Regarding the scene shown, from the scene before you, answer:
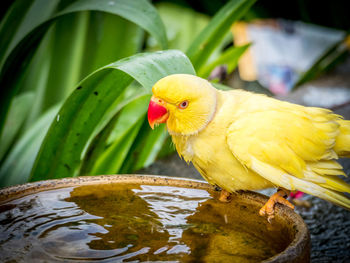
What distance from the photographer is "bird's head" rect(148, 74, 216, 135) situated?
82 centimetres

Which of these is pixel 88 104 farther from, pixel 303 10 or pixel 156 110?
pixel 303 10

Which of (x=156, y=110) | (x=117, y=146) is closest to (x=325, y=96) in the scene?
(x=117, y=146)

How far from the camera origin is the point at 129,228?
0.76 m

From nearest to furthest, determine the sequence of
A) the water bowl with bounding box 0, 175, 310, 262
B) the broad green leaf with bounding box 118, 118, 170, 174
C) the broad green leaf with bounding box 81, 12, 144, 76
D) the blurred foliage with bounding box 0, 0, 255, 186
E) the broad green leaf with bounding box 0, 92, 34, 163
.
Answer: the water bowl with bounding box 0, 175, 310, 262, the blurred foliage with bounding box 0, 0, 255, 186, the broad green leaf with bounding box 118, 118, 170, 174, the broad green leaf with bounding box 0, 92, 34, 163, the broad green leaf with bounding box 81, 12, 144, 76

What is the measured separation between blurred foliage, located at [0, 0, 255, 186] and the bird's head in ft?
0.13

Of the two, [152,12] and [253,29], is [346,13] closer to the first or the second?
[253,29]

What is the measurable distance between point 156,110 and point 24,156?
0.61m

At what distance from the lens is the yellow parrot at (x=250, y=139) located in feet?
2.68

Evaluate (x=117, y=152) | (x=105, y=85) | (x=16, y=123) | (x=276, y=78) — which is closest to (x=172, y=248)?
(x=105, y=85)

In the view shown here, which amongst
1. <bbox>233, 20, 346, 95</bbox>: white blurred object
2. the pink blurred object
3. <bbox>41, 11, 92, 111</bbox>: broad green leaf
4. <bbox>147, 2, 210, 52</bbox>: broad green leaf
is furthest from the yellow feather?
<bbox>233, 20, 346, 95</bbox>: white blurred object

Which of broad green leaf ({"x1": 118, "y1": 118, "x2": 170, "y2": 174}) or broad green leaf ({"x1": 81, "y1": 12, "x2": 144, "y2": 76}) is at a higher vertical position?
broad green leaf ({"x1": 81, "y1": 12, "x2": 144, "y2": 76})

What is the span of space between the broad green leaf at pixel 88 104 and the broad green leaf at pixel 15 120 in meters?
0.40

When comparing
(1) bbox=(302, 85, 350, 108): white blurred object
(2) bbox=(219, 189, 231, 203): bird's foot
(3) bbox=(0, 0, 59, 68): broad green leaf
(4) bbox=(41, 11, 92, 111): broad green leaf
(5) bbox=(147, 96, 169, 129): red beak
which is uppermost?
(3) bbox=(0, 0, 59, 68): broad green leaf

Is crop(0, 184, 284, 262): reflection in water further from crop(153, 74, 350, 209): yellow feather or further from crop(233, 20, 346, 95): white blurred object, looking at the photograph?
crop(233, 20, 346, 95): white blurred object
